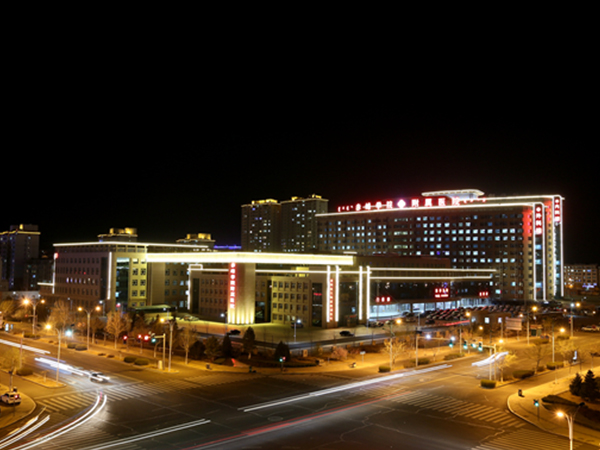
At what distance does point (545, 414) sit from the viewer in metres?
35.6

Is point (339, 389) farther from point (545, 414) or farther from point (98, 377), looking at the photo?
point (98, 377)

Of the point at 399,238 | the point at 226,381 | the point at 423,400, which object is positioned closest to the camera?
the point at 423,400

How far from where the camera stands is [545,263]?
13750cm

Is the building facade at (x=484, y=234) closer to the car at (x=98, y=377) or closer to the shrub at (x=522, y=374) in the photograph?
the shrub at (x=522, y=374)

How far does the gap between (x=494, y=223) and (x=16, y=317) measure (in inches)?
4842

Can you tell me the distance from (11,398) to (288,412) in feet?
67.4

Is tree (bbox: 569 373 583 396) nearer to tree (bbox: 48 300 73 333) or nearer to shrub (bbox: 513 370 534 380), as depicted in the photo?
shrub (bbox: 513 370 534 380)

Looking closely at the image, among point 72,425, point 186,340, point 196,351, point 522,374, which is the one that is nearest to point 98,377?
point 186,340

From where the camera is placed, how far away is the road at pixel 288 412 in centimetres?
2906

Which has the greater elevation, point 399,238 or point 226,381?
point 399,238

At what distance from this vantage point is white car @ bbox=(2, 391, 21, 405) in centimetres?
3588

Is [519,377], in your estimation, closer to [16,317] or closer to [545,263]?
[16,317]

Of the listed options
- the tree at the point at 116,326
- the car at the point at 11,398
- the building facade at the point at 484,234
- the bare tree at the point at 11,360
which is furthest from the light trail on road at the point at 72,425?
the building facade at the point at 484,234


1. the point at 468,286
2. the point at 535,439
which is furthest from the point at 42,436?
the point at 468,286
